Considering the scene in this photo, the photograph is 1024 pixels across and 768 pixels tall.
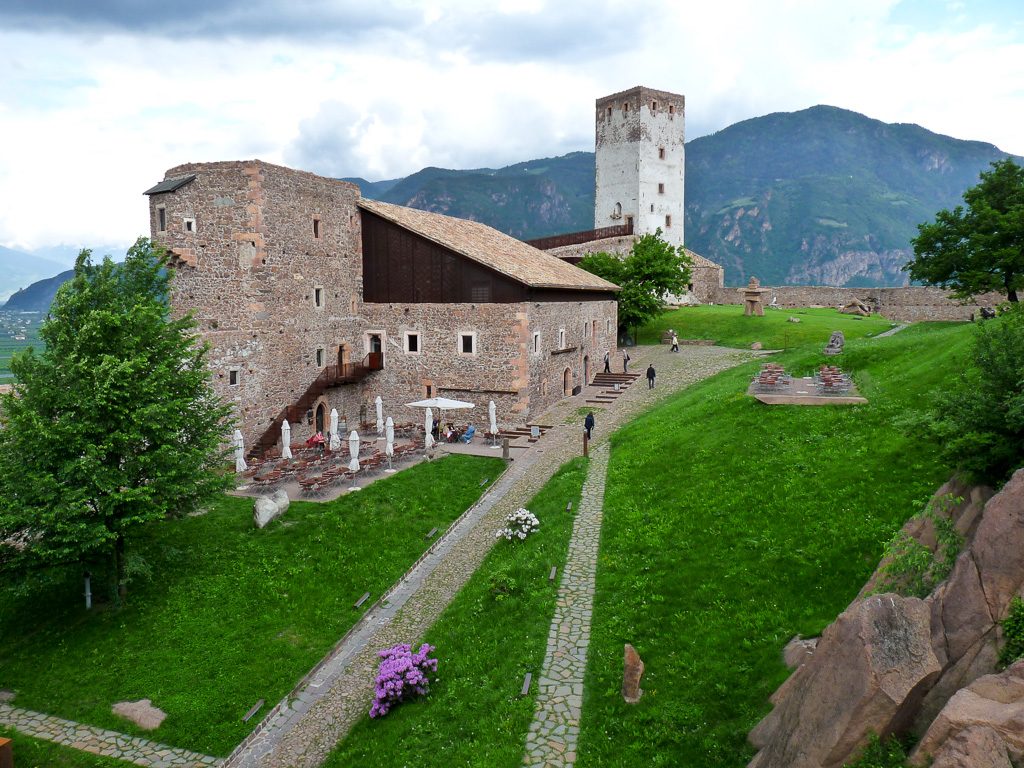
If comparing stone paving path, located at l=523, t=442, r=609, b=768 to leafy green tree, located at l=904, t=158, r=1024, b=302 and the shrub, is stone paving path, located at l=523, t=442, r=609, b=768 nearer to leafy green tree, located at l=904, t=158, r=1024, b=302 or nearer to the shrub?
the shrub

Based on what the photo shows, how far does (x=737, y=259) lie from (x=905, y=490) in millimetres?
192098

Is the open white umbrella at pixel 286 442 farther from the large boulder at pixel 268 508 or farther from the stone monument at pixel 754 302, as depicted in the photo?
the stone monument at pixel 754 302

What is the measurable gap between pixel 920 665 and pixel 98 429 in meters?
17.0

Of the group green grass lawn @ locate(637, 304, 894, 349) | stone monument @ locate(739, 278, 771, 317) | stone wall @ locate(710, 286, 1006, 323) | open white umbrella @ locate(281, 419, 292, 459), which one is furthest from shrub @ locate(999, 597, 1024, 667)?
stone monument @ locate(739, 278, 771, 317)

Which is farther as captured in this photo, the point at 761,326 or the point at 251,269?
the point at 761,326

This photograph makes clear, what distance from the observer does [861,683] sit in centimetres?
683

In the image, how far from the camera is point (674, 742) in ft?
32.4

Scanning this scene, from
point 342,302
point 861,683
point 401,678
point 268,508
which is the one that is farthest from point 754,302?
point 861,683

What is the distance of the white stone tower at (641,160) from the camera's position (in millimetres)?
67625

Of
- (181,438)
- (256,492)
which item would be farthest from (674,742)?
(256,492)

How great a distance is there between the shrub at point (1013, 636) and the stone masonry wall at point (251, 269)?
25.3m

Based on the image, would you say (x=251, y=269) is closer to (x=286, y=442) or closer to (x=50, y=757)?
(x=286, y=442)

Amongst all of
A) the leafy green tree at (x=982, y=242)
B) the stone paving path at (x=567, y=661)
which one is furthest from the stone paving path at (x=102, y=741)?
the leafy green tree at (x=982, y=242)

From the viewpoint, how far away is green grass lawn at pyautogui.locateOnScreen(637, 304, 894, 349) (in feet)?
142
